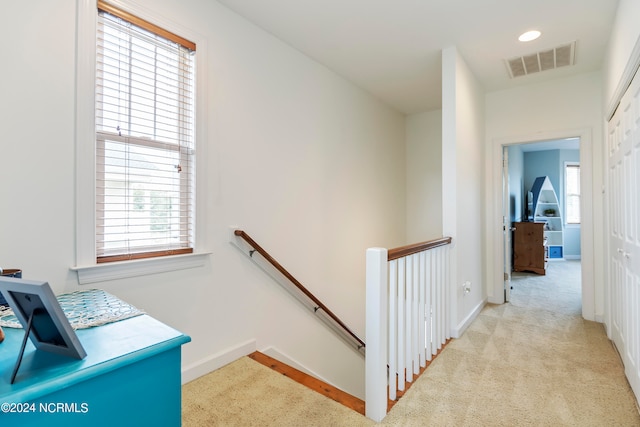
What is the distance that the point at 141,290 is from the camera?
1874 mm

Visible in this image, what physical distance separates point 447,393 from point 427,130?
3766 mm

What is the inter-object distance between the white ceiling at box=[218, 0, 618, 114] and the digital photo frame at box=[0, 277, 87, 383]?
87.2 inches

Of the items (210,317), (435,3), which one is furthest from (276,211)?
(435,3)

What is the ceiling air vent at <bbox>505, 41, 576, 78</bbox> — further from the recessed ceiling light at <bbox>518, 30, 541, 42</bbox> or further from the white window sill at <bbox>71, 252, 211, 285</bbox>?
the white window sill at <bbox>71, 252, 211, 285</bbox>

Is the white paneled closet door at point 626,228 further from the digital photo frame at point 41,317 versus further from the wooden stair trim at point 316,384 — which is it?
the digital photo frame at point 41,317

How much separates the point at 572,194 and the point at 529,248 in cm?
299

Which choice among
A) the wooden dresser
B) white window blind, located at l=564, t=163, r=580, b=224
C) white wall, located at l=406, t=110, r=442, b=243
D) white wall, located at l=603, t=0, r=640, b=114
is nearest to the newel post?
white wall, located at l=603, t=0, r=640, b=114

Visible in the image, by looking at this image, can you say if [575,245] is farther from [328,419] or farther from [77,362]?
[77,362]

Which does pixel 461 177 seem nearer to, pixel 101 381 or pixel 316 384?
pixel 316 384

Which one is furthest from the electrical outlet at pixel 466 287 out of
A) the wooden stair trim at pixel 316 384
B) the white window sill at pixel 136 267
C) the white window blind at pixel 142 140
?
the white window blind at pixel 142 140

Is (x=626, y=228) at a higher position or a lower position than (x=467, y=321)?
higher

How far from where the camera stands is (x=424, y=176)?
4840mm

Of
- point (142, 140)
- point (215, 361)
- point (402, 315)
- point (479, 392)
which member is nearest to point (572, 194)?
point (479, 392)

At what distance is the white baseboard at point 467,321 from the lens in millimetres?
2818
